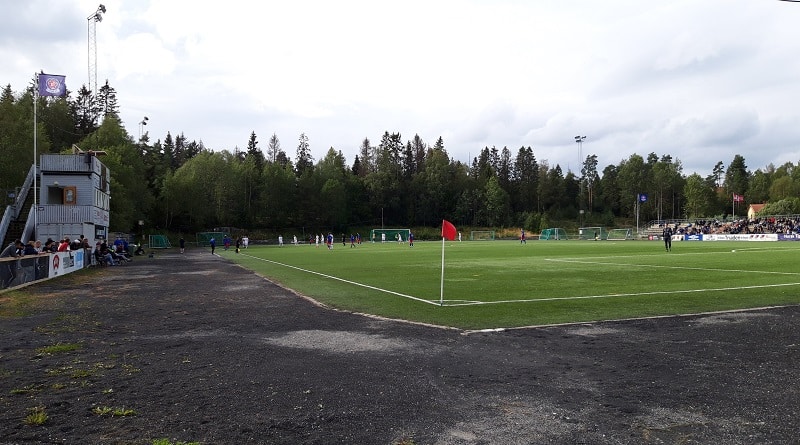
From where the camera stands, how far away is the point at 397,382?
21.6 feet

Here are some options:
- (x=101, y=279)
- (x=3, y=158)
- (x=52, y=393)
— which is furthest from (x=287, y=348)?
(x=3, y=158)

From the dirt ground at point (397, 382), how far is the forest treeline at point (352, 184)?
55451 millimetres

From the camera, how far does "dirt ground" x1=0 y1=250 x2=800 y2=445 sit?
5012mm

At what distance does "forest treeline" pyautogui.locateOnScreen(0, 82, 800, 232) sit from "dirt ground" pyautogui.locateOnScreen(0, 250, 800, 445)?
182 feet

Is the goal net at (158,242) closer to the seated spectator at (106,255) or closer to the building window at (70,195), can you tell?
the building window at (70,195)

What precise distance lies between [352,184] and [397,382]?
12123 centimetres

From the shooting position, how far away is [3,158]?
5109 centimetres

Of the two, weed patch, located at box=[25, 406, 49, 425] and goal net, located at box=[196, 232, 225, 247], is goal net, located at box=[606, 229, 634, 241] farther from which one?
weed patch, located at box=[25, 406, 49, 425]

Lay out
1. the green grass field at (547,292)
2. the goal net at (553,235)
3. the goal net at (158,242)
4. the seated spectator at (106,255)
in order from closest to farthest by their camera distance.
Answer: the green grass field at (547,292), the seated spectator at (106,255), the goal net at (158,242), the goal net at (553,235)

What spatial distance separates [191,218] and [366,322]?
94424mm

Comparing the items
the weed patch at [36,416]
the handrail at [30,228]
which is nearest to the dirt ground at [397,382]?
the weed patch at [36,416]

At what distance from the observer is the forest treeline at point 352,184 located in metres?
74.6

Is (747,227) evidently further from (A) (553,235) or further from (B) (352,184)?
(B) (352,184)

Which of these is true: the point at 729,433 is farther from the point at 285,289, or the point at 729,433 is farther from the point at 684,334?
the point at 285,289
